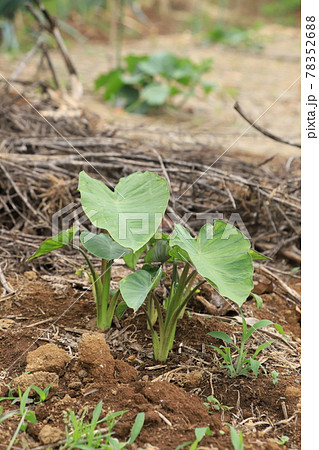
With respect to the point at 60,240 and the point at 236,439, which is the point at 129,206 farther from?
the point at 236,439

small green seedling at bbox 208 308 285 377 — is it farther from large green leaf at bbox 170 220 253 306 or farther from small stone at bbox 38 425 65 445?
small stone at bbox 38 425 65 445

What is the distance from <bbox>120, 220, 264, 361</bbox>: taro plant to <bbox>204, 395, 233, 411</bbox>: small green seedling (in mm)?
222

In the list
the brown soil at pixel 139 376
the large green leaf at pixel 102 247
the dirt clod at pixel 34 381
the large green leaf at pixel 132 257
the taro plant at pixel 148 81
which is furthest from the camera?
the taro plant at pixel 148 81

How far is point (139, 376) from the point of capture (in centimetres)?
146

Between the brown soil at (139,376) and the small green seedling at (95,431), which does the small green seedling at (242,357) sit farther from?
the small green seedling at (95,431)

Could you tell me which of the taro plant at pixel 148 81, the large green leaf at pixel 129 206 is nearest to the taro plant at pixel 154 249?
the large green leaf at pixel 129 206

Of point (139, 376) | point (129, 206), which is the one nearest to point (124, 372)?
point (139, 376)

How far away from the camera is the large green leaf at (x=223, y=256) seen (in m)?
1.30

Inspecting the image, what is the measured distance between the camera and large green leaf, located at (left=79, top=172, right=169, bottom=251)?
4.52ft

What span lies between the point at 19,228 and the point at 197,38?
735 cm

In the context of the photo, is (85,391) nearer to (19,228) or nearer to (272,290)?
(272,290)

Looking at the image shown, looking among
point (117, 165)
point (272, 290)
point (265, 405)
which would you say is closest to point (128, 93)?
point (117, 165)

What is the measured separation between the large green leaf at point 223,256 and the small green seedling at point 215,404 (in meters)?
0.28
